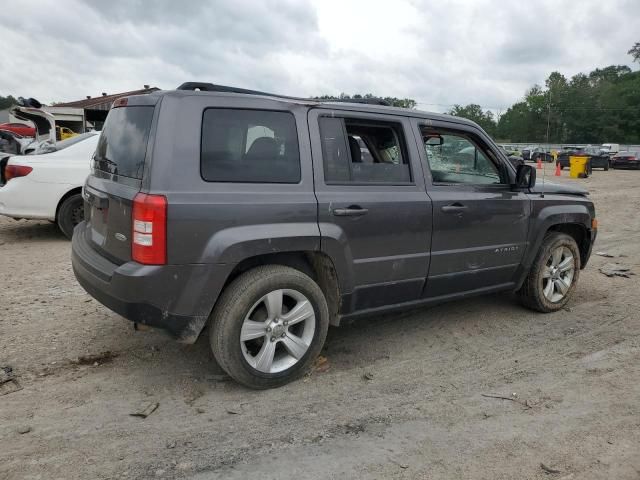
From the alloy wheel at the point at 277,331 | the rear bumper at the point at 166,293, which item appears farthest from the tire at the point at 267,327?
the rear bumper at the point at 166,293

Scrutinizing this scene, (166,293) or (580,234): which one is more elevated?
(580,234)

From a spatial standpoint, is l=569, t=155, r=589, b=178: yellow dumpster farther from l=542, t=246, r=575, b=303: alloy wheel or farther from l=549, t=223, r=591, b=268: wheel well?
l=542, t=246, r=575, b=303: alloy wheel

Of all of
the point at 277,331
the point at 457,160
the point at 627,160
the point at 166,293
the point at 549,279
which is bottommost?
the point at 277,331

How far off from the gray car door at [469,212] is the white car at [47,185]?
488 cm

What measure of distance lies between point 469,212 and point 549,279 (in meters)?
1.47

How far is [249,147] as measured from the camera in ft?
10.2

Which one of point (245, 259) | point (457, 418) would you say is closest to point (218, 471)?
point (245, 259)

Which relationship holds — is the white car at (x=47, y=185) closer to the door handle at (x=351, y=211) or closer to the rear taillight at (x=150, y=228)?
the rear taillight at (x=150, y=228)

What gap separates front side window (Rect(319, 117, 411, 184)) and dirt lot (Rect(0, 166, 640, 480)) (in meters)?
1.38

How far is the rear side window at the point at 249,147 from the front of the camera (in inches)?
117

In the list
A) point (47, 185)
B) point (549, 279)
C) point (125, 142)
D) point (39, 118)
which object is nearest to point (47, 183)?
point (47, 185)

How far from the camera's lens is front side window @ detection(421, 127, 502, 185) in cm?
389

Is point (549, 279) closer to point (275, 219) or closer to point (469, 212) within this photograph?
point (469, 212)

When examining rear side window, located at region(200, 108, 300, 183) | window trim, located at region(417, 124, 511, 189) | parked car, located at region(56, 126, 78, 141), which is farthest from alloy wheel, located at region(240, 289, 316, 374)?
parked car, located at region(56, 126, 78, 141)
